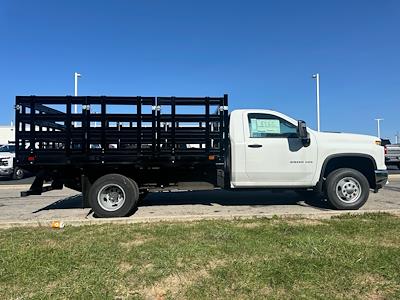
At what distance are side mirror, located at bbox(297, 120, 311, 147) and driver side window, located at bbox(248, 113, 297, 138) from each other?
17 centimetres

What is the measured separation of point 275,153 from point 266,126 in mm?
607

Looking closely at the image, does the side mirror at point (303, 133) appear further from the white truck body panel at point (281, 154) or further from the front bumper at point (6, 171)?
the front bumper at point (6, 171)

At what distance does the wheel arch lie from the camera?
8.40 meters

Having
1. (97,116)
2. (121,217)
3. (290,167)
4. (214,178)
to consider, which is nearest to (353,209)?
(290,167)

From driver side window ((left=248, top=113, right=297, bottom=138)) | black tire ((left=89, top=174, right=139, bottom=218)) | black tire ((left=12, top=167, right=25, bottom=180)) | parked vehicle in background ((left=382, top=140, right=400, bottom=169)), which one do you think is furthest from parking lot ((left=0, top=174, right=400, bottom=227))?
parked vehicle in background ((left=382, top=140, right=400, bottom=169))

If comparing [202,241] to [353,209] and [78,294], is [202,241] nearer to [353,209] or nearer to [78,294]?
[78,294]

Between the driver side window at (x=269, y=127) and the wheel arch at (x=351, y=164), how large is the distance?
995 mm

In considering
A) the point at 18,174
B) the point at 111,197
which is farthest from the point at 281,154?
the point at 18,174

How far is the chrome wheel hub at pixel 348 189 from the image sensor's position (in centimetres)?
830

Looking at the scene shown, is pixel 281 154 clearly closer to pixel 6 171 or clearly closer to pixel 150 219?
pixel 150 219

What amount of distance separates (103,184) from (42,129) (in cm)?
172

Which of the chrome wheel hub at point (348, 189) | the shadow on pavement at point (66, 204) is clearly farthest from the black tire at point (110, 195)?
the chrome wheel hub at point (348, 189)

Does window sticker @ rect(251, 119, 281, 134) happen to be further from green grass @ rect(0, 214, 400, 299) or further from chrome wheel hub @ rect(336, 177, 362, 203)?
green grass @ rect(0, 214, 400, 299)

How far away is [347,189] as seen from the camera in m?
8.32
